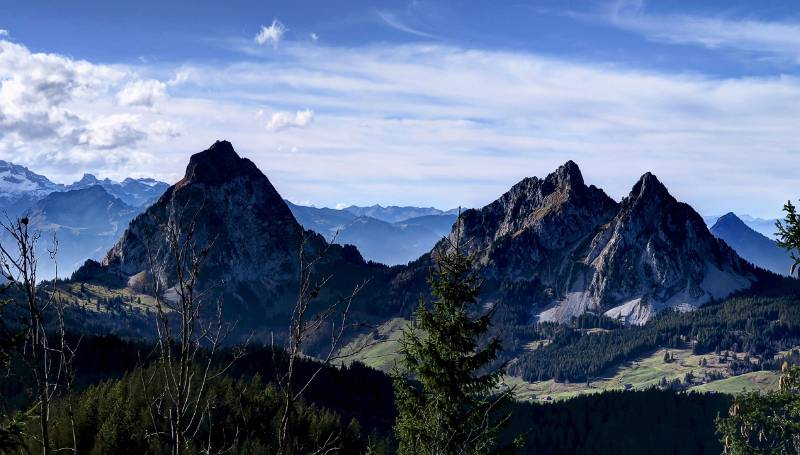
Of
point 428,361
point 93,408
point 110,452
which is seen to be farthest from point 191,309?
point 93,408

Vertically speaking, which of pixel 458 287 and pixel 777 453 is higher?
pixel 458 287

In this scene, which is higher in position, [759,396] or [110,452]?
[759,396]

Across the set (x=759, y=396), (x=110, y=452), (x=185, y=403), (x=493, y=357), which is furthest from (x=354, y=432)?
(x=185, y=403)

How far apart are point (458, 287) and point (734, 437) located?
15.1 m

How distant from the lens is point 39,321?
1205 centimetres

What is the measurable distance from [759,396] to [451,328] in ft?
48.4

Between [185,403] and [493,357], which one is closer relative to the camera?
[185,403]

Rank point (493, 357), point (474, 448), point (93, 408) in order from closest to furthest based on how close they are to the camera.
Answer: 1. point (474, 448)
2. point (493, 357)
3. point (93, 408)

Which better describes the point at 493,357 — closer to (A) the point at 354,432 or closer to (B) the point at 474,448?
(B) the point at 474,448

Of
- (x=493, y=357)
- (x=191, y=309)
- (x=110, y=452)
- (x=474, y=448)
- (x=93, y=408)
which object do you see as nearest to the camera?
(x=191, y=309)

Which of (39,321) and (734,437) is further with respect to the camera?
(734,437)

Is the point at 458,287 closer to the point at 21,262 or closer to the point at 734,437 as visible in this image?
the point at 734,437

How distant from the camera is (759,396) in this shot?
31.7m

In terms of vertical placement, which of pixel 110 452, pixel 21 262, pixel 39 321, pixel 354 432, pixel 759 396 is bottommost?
pixel 354 432
